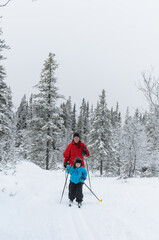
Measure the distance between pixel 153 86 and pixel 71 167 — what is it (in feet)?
29.9

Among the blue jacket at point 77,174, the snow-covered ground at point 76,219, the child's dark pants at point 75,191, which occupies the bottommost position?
the snow-covered ground at point 76,219

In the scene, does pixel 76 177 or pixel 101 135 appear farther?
pixel 101 135

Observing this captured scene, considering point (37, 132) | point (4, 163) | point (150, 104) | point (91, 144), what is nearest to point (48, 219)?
point (4, 163)

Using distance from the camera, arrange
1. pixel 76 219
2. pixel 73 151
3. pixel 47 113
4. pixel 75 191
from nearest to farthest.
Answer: pixel 76 219
pixel 75 191
pixel 73 151
pixel 47 113

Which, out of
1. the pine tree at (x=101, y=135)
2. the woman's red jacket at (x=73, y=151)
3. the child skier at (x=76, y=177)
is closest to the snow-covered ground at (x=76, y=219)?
the child skier at (x=76, y=177)

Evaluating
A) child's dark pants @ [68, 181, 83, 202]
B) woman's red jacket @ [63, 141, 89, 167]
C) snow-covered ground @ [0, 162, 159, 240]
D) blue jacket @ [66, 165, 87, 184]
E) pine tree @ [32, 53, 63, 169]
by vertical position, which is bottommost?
snow-covered ground @ [0, 162, 159, 240]

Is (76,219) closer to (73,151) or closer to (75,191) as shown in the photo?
(75,191)

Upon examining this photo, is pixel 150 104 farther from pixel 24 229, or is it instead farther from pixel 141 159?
pixel 141 159

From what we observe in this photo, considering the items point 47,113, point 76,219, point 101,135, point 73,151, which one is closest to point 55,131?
point 47,113

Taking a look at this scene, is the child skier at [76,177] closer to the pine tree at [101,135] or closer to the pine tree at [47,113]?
the pine tree at [47,113]

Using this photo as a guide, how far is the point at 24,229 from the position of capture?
13.4ft

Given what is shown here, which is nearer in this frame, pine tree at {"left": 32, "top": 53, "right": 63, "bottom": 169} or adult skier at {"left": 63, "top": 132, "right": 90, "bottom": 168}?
adult skier at {"left": 63, "top": 132, "right": 90, "bottom": 168}

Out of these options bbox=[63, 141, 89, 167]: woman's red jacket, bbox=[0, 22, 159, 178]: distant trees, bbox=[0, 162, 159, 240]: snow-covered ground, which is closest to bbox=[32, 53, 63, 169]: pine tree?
bbox=[0, 22, 159, 178]: distant trees

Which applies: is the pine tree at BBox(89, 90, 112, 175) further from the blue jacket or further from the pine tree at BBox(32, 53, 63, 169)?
the blue jacket
